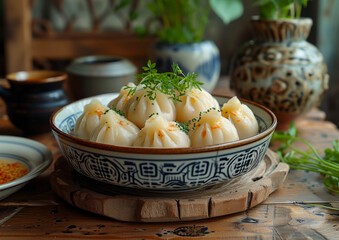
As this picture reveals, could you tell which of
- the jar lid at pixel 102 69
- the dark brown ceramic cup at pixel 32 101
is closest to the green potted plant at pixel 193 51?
the jar lid at pixel 102 69

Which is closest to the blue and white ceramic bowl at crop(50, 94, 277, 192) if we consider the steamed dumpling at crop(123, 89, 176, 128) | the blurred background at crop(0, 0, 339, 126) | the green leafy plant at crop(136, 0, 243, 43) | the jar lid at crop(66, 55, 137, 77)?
the steamed dumpling at crop(123, 89, 176, 128)

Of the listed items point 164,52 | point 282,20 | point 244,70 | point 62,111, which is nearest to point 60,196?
point 62,111

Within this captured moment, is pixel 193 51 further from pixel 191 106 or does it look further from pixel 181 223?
pixel 181 223

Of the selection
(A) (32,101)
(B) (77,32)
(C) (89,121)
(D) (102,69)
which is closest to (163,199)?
(C) (89,121)

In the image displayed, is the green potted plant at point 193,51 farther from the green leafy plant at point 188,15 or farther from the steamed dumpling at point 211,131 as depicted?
the steamed dumpling at point 211,131

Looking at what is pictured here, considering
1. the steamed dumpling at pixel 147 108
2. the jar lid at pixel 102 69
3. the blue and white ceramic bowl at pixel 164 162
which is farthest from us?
the jar lid at pixel 102 69

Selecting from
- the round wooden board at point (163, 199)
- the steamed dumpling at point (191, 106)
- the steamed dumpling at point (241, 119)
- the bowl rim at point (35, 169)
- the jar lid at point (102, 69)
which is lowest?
the round wooden board at point (163, 199)
